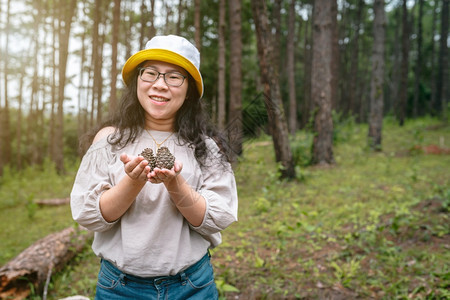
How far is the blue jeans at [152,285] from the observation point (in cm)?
163

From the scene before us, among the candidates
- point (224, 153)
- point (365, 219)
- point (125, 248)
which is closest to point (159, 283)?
point (125, 248)

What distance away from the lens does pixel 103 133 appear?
1.78 meters

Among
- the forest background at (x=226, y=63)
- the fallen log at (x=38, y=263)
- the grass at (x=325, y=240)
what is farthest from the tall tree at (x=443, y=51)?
the fallen log at (x=38, y=263)

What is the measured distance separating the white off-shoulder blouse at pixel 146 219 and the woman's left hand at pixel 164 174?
0.22 metres

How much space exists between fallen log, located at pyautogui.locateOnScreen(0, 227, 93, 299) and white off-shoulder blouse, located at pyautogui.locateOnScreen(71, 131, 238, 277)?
2620mm

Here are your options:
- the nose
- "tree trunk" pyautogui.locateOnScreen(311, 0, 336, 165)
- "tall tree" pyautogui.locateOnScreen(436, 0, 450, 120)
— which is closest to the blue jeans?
the nose

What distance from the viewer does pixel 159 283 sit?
1625 mm

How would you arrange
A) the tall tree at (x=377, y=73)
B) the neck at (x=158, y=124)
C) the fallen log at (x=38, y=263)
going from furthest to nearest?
the tall tree at (x=377, y=73) < the fallen log at (x=38, y=263) < the neck at (x=158, y=124)

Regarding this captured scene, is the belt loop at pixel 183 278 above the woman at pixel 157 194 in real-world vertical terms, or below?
below

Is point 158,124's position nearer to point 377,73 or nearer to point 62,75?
point 377,73

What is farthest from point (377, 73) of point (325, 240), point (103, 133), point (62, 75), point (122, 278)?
point (122, 278)

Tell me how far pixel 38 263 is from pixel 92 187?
3052mm

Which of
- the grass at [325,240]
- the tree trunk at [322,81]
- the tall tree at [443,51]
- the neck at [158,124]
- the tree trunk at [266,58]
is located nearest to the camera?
the neck at [158,124]

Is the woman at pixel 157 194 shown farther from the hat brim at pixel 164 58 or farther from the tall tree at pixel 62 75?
the tall tree at pixel 62 75
